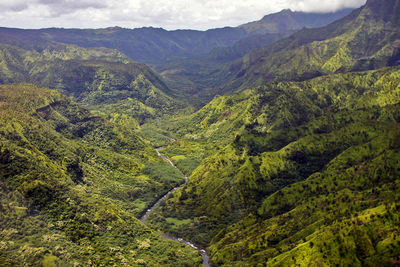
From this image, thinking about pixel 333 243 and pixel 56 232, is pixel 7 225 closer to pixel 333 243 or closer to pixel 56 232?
pixel 56 232

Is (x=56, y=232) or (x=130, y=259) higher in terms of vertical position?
(x=56, y=232)

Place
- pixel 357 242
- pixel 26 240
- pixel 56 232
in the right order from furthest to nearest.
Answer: pixel 56 232
pixel 26 240
pixel 357 242

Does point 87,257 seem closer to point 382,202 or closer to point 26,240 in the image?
point 26,240

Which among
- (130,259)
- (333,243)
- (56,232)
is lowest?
(130,259)

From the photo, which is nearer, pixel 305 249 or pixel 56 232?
pixel 305 249

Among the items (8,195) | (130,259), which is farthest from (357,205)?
(8,195)

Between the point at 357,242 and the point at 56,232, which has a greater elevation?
the point at 357,242

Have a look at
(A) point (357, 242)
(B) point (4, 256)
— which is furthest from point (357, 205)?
(B) point (4, 256)

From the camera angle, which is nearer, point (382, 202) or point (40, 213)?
point (382, 202)

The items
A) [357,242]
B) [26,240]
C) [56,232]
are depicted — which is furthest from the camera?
[56,232]
